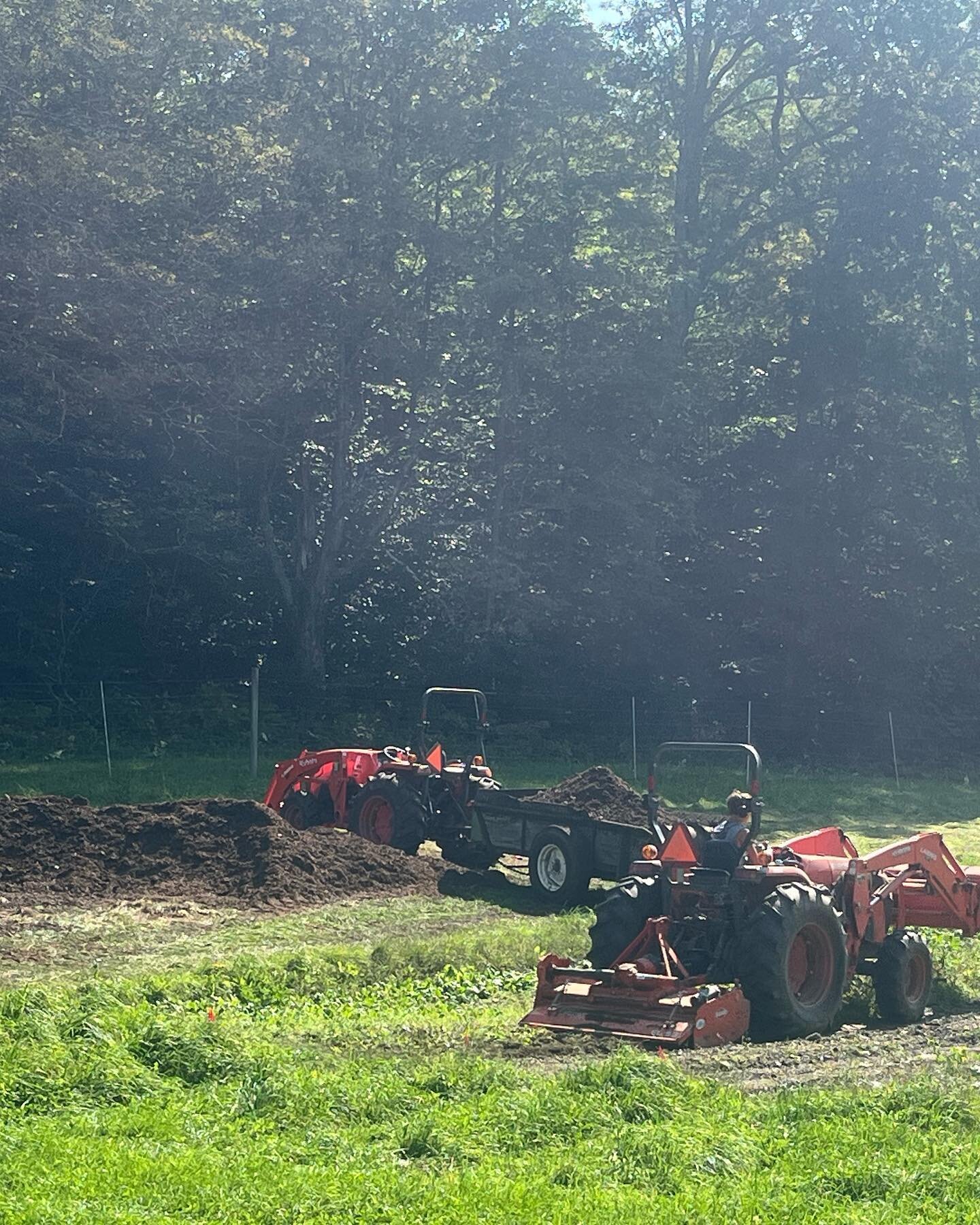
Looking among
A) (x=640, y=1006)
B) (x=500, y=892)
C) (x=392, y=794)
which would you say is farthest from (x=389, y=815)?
(x=640, y=1006)

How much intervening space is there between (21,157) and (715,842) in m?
21.2

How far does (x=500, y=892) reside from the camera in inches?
718

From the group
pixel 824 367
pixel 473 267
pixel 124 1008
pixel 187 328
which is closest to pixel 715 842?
pixel 124 1008

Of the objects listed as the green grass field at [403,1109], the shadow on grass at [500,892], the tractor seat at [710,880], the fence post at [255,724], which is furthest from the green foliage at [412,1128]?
the fence post at [255,724]

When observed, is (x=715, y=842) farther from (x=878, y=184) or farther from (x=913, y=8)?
(x=913, y=8)

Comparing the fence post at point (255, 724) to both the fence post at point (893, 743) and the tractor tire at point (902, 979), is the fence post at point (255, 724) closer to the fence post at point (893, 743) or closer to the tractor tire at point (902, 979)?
the fence post at point (893, 743)

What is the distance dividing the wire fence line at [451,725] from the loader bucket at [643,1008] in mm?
17414

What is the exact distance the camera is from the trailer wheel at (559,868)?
57.4 ft

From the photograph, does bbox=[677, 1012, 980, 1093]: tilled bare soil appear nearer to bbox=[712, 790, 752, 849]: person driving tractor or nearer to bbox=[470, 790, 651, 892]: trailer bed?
bbox=[712, 790, 752, 849]: person driving tractor

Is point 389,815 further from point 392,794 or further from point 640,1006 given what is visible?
point 640,1006

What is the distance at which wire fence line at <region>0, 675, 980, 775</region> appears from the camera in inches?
1168

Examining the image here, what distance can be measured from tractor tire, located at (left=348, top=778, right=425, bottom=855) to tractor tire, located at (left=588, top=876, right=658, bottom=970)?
25.8 ft

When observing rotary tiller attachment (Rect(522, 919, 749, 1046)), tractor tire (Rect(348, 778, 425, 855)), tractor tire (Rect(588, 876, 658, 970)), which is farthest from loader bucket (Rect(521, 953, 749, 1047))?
tractor tire (Rect(348, 778, 425, 855))

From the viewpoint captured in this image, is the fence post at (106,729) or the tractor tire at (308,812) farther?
the fence post at (106,729)
